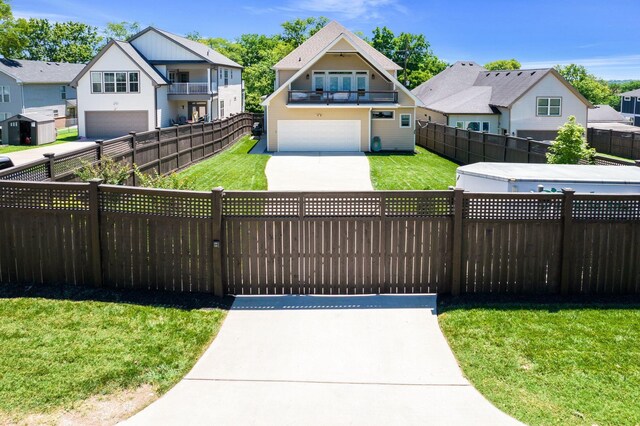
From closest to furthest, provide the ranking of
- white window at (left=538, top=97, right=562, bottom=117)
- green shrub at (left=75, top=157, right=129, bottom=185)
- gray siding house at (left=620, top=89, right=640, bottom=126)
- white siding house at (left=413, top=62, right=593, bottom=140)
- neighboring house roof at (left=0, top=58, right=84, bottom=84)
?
green shrub at (left=75, top=157, right=129, bottom=185) < white siding house at (left=413, top=62, right=593, bottom=140) < white window at (left=538, top=97, right=562, bottom=117) < neighboring house roof at (left=0, top=58, right=84, bottom=84) < gray siding house at (left=620, top=89, right=640, bottom=126)

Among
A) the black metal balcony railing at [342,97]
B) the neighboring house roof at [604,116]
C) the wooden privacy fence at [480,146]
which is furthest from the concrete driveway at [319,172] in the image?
the neighboring house roof at [604,116]

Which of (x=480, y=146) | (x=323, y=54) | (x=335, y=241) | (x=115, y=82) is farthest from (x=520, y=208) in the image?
(x=115, y=82)

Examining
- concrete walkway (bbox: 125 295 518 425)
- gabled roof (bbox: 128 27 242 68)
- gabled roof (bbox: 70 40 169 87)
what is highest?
gabled roof (bbox: 128 27 242 68)

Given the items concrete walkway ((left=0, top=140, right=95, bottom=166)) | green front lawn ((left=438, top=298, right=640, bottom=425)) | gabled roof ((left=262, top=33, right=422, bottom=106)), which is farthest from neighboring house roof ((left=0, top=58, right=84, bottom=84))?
green front lawn ((left=438, top=298, right=640, bottom=425))

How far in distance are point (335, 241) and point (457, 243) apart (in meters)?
1.64

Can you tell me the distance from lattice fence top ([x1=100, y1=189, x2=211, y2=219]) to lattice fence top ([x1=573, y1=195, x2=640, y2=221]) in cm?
498

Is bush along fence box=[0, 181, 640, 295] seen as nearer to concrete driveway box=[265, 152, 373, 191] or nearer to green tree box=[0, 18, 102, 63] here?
concrete driveway box=[265, 152, 373, 191]

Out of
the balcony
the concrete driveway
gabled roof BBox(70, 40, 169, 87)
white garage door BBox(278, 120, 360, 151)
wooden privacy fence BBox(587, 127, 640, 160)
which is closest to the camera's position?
the concrete driveway

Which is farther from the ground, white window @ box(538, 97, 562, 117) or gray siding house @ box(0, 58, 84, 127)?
gray siding house @ box(0, 58, 84, 127)

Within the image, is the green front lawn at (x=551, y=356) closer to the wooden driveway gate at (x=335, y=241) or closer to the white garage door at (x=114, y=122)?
the wooden driveway gate at (x=335, y=241)

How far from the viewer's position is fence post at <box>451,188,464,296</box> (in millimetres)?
8164

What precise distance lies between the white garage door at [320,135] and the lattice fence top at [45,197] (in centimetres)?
2574

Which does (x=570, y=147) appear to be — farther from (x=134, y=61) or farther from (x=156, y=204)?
(x=134, y=61)

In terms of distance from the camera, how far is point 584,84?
97.8 m
